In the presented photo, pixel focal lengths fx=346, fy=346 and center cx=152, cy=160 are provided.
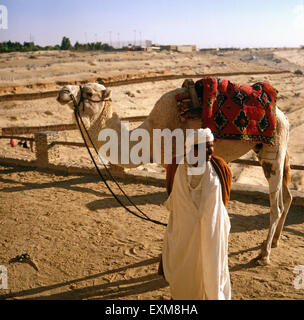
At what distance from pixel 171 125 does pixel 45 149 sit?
18.3ft

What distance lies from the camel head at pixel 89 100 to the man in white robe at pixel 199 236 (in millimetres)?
1778

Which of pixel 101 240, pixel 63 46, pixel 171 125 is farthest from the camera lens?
pixel 63 46

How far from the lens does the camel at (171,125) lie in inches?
188

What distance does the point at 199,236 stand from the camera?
3.50 m

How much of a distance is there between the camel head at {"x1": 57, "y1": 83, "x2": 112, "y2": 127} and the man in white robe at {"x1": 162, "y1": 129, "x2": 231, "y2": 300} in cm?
178

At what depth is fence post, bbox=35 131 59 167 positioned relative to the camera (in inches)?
374

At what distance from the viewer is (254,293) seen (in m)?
4.52

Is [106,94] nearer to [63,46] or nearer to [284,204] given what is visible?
[284,204]

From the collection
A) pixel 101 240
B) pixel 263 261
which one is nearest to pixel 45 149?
pixel 101 240

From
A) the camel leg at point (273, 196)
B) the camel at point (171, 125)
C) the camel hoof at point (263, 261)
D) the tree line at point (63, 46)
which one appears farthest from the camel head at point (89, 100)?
the tree line at point (63, 46)

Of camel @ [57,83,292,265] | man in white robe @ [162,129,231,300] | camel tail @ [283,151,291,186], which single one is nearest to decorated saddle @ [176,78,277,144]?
camel @ [57,83,292,265]

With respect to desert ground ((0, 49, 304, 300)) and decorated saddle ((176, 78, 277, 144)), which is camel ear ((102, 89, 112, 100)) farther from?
desert ground ((0, 49, 304, 300))

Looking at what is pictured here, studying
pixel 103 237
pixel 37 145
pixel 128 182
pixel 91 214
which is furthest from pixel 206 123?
pixel 37 145
